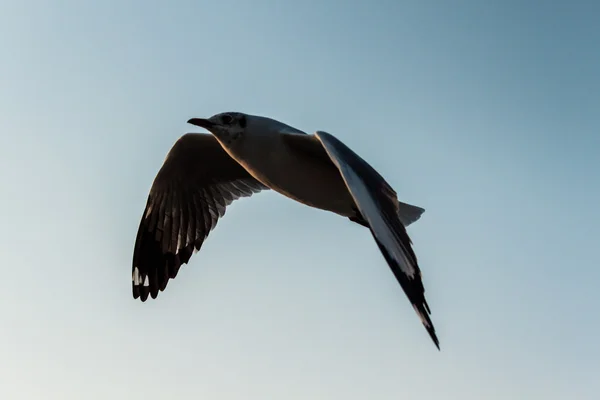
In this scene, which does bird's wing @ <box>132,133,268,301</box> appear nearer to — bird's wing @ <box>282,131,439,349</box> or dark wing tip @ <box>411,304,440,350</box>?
bird's wing @ <box>282,131,439,349</box>

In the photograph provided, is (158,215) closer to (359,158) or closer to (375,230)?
(359,158)

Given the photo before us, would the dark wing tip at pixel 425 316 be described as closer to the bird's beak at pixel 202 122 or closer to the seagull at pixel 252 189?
the seagull at pixel 252 189

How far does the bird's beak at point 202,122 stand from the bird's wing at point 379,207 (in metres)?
0.50

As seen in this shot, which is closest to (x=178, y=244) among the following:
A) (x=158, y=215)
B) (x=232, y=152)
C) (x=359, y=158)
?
(x=158, y=215)

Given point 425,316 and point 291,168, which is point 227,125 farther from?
point 425,316

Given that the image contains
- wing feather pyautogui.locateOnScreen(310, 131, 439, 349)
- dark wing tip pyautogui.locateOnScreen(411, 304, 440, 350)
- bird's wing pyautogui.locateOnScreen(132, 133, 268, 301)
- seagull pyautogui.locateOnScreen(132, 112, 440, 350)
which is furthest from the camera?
bird's wing pyautogui.locateOnScreen(132, 133, 268, 301)

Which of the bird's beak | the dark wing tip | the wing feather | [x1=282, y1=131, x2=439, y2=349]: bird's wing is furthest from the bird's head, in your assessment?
the dark wing tip

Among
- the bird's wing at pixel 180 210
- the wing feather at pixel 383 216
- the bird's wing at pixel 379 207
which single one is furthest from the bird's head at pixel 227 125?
the bird's wing at pixel 180 210

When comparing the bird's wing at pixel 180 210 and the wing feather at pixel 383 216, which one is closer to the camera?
the wing feather at pixel 383 216


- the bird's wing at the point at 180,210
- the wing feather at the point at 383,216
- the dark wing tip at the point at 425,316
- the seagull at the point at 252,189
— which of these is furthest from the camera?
the bird's wing at the point at 180,210

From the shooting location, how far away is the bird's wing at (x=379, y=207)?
Answer: 4.08 metres

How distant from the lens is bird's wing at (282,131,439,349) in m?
4.08

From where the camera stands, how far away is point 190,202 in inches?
274

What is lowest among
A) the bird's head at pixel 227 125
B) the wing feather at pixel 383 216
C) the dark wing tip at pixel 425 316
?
the dark wing tip at pixel 425 316
